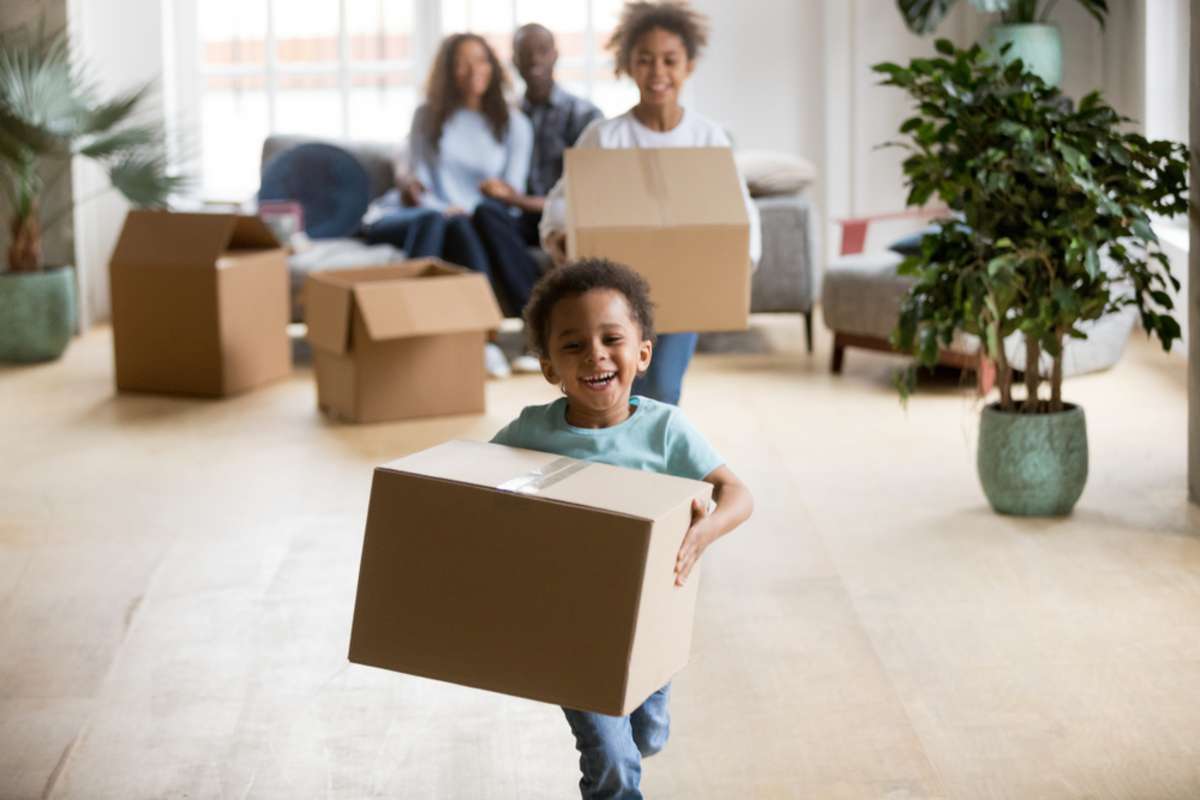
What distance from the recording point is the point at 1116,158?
3.05m

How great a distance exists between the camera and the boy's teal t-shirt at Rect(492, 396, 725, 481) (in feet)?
5.92

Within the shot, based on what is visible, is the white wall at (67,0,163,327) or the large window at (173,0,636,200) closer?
the white wall at (67,0,163,327)

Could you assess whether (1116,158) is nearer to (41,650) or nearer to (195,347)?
(41,650)

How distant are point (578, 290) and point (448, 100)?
3.74 m

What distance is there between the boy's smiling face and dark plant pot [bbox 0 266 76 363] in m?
3.78

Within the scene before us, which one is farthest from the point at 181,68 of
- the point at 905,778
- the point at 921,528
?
the point at 905,778

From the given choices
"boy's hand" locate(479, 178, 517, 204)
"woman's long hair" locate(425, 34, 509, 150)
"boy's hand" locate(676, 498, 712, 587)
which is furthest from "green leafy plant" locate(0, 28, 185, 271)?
"boy's hand" locate(676, 498, 712, 587)

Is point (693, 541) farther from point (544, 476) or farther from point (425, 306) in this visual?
point (425, 306)

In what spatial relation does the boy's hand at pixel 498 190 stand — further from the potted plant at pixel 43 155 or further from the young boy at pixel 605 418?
the young boy at pixel 605 418

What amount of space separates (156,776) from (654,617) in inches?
34.4

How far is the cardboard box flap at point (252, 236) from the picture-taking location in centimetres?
486

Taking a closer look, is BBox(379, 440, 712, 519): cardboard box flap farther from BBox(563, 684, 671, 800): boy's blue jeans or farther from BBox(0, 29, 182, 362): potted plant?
BBox(0, 29, 182, 362): potted plant

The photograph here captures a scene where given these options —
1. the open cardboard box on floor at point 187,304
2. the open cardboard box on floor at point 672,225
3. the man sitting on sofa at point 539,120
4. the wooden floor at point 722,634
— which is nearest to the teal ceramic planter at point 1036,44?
the man sitting on sofa at point 539,120

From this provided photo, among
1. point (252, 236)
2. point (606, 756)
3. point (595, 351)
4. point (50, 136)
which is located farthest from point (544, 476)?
point (50, 136)
